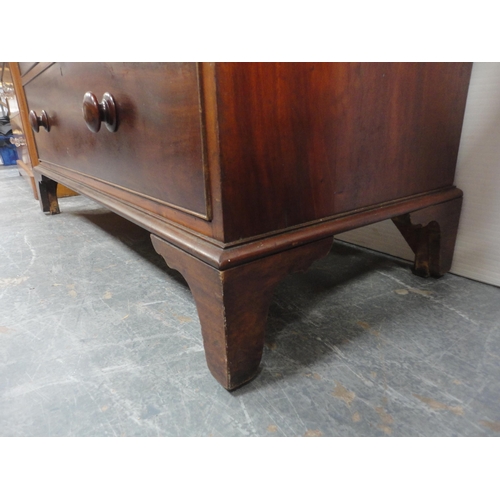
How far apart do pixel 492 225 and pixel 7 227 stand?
1884mm

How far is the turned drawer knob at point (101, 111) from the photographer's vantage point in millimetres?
732

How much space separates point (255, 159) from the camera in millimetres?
521

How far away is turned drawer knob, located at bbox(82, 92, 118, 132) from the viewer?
0.73 meters

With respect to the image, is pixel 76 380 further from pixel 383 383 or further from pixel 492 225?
pixel 492 225

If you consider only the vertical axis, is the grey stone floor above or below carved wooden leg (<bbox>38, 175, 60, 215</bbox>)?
above

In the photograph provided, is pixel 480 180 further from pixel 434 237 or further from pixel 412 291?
pixel 412 291

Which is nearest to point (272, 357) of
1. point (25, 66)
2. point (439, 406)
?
point (439, 406)

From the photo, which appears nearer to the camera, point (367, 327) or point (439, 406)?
point (439, 406)

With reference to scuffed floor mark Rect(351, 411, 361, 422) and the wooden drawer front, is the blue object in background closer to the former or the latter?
the wooden drawer front

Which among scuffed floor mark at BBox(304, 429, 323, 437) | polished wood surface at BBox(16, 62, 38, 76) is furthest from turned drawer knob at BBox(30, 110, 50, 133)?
scuffed floor mark at BBox(304, 429, 323, 437)

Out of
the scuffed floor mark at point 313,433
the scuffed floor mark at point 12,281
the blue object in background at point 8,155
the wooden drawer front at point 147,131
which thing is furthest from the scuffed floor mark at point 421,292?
the blue object in background at point 8,155

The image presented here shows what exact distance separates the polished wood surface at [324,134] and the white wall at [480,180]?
0.06 m

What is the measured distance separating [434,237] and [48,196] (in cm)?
180

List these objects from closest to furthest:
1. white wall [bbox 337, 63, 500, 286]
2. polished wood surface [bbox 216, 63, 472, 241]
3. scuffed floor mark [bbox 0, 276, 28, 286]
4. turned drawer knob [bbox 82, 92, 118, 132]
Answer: polished wood surface [bbox 216, 63, 472, 241]
turned drawer knob [bbox 82, 92, 118, 132]
white wall [bbox 337, 63, 500, 286]
scuffed floor mark [bbox 0, 276, 28, 286]
